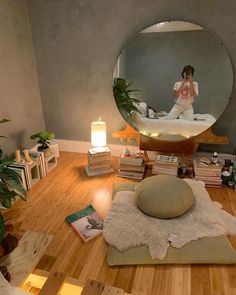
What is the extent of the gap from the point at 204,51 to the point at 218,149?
987mm

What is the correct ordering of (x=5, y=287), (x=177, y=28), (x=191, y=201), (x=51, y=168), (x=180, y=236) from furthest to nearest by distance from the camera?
(x=51, y=168), (x=177, y=28), (x=191, y=201), (x=180, y=236), (x=5, y=287)

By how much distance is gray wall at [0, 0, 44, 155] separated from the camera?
2096 mm

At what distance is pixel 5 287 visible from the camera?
3.35 feet

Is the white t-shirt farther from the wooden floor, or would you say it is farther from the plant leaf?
the plant leaf

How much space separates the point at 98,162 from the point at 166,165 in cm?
69

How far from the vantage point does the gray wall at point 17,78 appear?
2.10 metres

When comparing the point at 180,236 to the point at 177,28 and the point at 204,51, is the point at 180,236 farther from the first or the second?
the point at 177,28

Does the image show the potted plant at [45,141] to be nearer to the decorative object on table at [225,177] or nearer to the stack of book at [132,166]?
the stack of book at [132,166]

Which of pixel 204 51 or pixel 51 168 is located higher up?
pixel 204 51

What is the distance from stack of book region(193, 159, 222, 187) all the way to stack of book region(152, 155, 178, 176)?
0.64 feet

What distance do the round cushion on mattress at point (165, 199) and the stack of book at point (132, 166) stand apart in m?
0.56

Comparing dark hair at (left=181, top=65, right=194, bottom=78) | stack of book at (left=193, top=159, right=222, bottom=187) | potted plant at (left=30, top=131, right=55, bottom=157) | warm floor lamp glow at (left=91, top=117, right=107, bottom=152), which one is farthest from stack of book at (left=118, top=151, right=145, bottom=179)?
dark hair at (left=181, top=65, right=194, bottom=78)

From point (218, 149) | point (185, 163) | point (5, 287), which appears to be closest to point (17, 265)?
point (5, 287)

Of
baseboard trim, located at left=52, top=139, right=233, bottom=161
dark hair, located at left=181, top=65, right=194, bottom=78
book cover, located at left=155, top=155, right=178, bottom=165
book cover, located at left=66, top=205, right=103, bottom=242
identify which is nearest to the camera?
book cover, located at left=66, top=205, right=103, bottom=242
